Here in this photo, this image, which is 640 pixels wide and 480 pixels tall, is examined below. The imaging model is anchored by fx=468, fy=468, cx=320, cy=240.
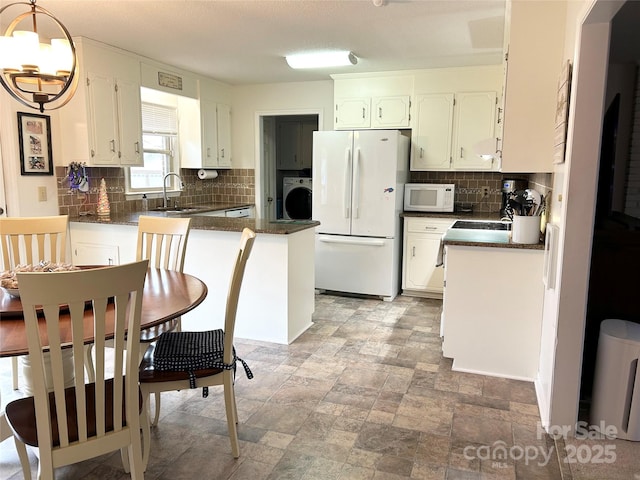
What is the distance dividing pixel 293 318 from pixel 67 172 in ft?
7.61

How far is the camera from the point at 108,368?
122 inches

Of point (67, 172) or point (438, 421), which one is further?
point (67, 172)

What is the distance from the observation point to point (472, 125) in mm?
4766

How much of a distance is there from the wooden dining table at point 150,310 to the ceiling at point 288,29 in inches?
72.3

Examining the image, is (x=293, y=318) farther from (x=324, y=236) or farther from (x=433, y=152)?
(x=433, y=152)

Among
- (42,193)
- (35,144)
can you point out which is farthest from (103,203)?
(35,144)

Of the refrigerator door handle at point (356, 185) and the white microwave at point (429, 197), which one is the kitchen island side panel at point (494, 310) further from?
the white microwave at point (429, 197)

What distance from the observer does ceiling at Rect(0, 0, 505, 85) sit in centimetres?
303

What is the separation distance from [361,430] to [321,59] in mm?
3258

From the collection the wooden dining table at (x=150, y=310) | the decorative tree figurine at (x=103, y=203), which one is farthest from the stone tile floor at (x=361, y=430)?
the decorative tree figurine at (x=103, y=203)

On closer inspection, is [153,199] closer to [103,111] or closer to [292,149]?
[103,111]

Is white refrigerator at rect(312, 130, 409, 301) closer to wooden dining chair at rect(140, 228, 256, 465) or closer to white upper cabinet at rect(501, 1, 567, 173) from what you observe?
white upper cabinet at rect(501, 1, 567, 173)

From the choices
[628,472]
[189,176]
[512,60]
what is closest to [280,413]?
[628,472]

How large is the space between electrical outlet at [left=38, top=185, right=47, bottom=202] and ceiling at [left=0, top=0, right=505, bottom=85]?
1.20 metres
